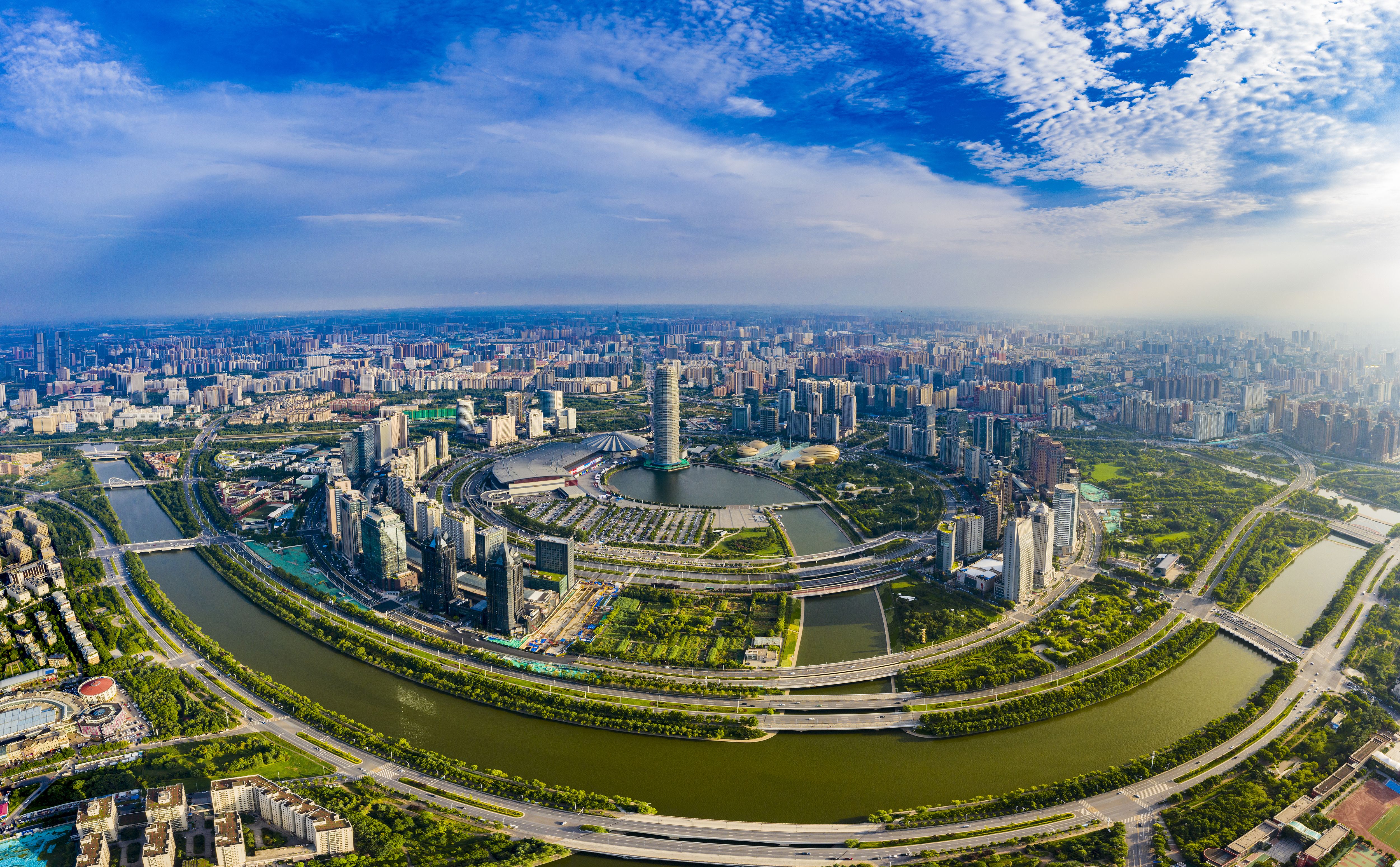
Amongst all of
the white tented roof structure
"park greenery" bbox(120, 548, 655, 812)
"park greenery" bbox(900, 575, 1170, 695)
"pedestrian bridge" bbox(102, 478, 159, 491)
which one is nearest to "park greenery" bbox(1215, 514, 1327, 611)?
"park greenery" bbox(900, 575, 1170, 695)

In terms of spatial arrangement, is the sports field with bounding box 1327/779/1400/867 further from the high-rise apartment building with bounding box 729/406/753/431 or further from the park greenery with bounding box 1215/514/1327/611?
the high-rise apartment building with bounding box 729/406/753/431

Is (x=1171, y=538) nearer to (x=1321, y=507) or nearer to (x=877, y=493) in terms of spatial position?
(x=1321, y=507)

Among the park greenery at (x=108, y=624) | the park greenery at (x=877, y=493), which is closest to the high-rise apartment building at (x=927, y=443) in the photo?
the park greenery at (x=877, y=493)

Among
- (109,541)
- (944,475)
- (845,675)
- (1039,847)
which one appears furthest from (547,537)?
(944,475)

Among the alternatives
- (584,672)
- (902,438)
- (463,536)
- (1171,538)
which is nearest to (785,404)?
(902,438)

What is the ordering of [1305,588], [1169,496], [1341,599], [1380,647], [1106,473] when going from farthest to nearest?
[1106,473] < [1169,496] < [1305,588] < [1341,599] < [1380,647]
